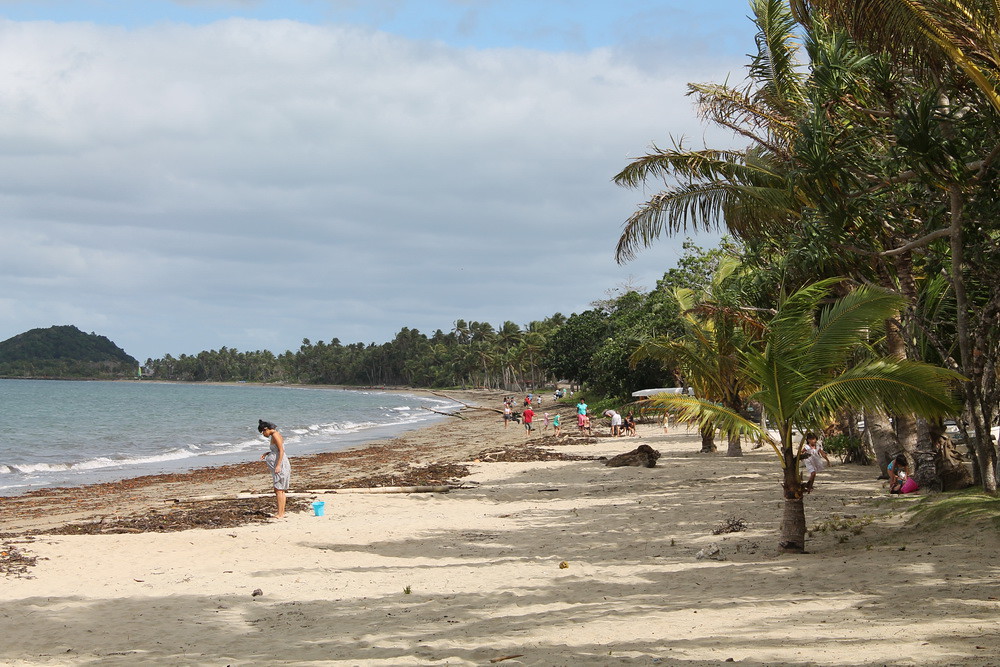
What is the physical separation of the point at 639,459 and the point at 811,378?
32.1ft

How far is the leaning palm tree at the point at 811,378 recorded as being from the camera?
7.96 metres

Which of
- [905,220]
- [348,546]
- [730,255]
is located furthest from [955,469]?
[730,255]

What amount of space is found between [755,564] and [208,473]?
708 inches

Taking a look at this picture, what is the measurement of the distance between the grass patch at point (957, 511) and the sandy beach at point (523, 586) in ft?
0.69

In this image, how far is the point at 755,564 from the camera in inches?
316

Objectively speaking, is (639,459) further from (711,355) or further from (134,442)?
(134,442)

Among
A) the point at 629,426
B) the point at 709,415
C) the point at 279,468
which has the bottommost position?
the point at 629,426

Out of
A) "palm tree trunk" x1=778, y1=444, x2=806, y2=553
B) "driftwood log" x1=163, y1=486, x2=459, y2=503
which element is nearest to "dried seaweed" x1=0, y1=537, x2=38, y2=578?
"driftwood log" x1=163, y1=486, x2=459, y2=503

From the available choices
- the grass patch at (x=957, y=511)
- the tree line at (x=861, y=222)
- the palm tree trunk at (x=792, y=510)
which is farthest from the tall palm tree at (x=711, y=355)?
the palm tree trunk at (x=792, y=510)

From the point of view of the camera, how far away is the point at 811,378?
8320 mm

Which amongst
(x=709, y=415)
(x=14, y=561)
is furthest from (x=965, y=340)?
(x=14, y=561)

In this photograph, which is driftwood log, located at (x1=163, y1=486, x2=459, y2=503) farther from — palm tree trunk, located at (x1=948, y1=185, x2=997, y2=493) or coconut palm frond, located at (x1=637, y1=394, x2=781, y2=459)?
palm tree trunk, located at (x1=948, y1=185, x2=997, y2=493)

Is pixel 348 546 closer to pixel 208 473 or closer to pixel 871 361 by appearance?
pixel 871 361

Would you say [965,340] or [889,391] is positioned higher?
[965,340]
